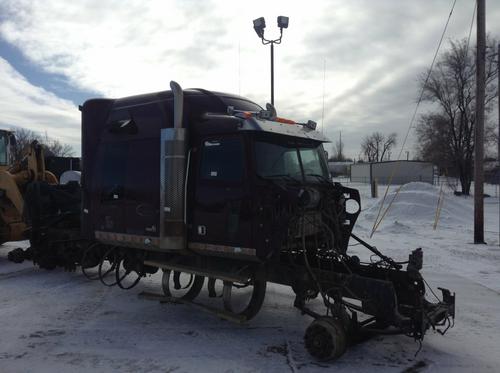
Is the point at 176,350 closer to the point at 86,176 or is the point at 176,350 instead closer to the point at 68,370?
the point at 68,370

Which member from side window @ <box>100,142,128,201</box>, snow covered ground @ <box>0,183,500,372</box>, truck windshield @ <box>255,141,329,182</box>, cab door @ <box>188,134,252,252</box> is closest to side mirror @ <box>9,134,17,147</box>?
snow covered ground @ <box>0,183,500,372</box>

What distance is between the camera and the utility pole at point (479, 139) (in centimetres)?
1356

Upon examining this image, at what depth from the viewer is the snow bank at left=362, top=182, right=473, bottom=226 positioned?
19.8m

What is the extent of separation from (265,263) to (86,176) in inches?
144

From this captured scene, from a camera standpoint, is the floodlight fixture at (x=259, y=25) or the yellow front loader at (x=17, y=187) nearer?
the yellow front loader at (x=17, y=187)

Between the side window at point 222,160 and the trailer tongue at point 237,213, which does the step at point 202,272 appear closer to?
the trailer tongue at point 237,213

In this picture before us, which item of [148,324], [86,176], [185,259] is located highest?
[86,176]

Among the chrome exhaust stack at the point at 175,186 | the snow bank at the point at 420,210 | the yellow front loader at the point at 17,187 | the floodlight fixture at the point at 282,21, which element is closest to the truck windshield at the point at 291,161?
the chrome exhaust stack at the point at 175,186

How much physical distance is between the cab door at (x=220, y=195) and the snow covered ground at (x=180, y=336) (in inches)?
47.6

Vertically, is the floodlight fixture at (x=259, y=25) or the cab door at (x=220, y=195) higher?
the floodlight fixture at (x=259, y=25)

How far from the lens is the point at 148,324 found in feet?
20.8

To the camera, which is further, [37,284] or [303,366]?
[37,284]

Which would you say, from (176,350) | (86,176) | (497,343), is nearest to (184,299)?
(176,350)

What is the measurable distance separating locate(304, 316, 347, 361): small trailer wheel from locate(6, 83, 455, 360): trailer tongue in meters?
0.01
